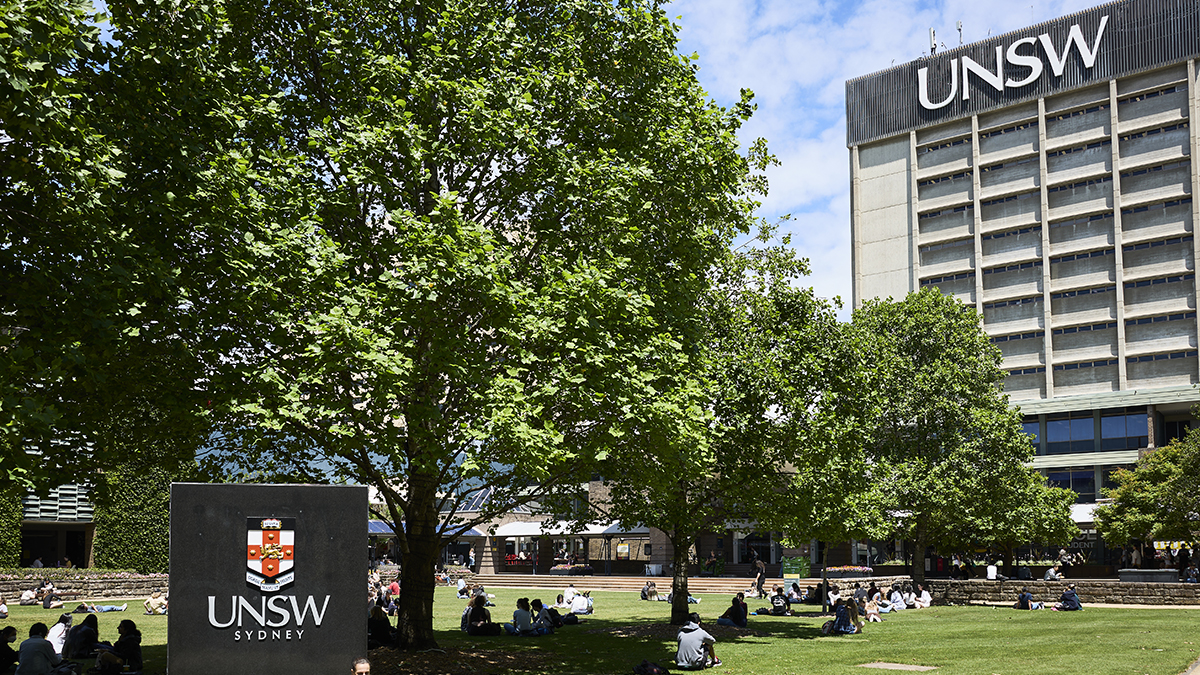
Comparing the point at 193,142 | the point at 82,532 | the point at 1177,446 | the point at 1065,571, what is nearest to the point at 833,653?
the point at 193,142

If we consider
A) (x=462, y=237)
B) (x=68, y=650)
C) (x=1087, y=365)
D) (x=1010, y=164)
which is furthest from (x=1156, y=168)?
(x=68, y=650)

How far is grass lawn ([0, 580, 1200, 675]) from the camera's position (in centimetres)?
1989

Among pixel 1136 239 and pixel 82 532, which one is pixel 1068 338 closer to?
pixel 1136 239

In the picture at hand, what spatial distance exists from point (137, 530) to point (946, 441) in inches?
1521

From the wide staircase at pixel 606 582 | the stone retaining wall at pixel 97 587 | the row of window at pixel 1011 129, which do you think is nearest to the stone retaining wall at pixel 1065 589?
the wide staircase at pixel 606 582

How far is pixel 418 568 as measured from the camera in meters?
21.1

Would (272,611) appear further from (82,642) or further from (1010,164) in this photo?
(1010,164)

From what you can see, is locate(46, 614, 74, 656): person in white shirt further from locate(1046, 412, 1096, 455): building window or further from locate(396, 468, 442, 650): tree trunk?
locate(1046, 412, 1096, 455): building window

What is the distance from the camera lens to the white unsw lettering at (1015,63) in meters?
85.4

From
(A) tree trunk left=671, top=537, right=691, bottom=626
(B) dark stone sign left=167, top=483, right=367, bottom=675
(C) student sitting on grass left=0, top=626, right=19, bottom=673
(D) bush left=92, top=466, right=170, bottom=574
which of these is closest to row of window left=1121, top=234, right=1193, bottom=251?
(A) tree trunk left=671, top=537, right=691, bottom=626

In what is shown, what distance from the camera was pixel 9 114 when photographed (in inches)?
453

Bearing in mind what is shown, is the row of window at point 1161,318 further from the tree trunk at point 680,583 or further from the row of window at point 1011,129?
the tree trunk at point 680,583

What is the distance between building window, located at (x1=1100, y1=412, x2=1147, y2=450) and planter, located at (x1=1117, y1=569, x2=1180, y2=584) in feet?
131

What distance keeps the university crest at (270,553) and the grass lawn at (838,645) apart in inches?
312
